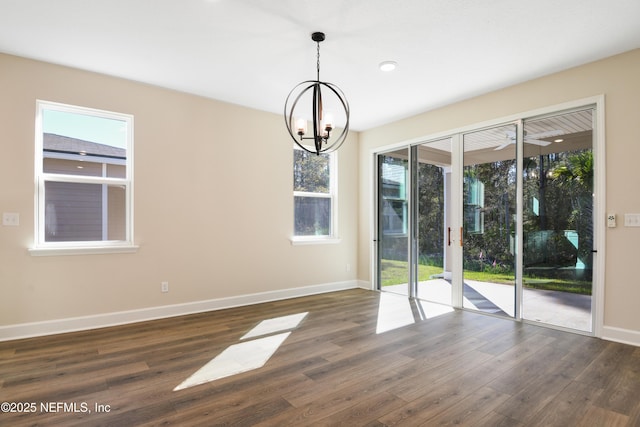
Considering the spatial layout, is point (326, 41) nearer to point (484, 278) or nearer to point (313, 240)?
point (313, 240)

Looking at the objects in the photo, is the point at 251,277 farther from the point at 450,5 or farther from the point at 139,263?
the point at 450,5

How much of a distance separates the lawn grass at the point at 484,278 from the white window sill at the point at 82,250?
3.67 metres

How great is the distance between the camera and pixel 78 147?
370cm

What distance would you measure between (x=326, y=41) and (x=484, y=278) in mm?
3321

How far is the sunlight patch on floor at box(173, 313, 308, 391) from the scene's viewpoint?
8.34 ft

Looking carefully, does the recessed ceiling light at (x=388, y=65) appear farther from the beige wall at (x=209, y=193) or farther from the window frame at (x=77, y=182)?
the window frame at (x=77, y=182)

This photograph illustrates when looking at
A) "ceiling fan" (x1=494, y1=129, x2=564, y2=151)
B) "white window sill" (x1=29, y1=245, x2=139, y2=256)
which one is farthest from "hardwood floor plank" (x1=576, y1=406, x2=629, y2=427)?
"white window sill" (x1=29, y1=245, x2=139, y2=256)

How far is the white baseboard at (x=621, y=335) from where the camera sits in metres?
3.13

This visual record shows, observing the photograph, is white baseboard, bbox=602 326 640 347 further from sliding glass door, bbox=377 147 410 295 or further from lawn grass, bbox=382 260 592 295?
sliding glass door, bbox=377 147 410 295

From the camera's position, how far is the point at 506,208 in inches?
160

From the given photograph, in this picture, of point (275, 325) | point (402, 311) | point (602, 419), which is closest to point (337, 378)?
point (275, 325)

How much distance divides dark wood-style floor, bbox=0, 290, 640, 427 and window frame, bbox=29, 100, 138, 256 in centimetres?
86

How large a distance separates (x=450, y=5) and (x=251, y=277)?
382cm

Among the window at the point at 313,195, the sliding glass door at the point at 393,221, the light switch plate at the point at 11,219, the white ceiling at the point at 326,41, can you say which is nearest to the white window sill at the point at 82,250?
the light switch plate at the point at 11,219
